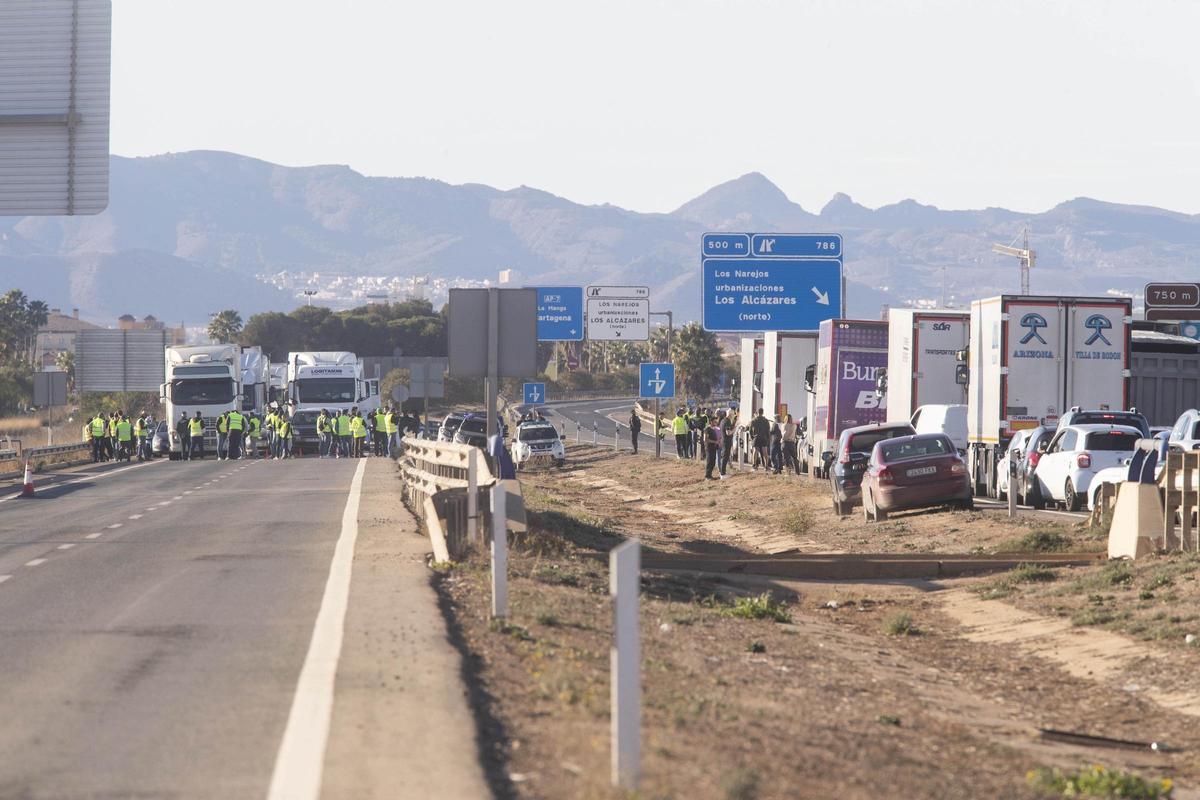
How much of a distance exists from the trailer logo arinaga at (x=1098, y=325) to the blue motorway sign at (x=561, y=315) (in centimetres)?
2958

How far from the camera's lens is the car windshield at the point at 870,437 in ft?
102

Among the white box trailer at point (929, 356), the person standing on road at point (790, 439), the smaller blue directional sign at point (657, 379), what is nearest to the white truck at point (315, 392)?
the smaller blue directional sign at point (657, 379)

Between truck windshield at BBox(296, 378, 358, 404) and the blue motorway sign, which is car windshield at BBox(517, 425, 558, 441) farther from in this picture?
truck windshield at BBox(296, 378, 358, 404)

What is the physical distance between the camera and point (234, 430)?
56.0 m

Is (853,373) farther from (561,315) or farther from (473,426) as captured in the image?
(561,315)

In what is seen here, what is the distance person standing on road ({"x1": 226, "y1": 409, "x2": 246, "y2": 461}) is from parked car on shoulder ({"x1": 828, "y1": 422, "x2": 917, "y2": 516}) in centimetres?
2862

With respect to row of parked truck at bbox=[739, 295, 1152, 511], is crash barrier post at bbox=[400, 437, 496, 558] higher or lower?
lower

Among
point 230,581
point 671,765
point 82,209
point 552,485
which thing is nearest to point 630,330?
point 552,485

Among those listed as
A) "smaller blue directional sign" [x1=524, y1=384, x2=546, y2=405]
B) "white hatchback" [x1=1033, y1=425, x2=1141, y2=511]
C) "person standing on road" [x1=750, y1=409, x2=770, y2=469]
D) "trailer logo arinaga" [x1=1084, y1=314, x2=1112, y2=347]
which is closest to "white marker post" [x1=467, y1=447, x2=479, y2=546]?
"white hatchback" [x1=1033, y1=425, x2=1141, y2=511]

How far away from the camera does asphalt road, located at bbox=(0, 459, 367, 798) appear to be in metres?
7.41

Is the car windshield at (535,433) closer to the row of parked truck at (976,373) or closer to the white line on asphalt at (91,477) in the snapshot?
the white line on asphalt at (91,477)

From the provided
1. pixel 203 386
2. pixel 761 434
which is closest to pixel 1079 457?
pixel 761 434

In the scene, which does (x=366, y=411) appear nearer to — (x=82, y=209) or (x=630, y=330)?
(x=630, y=330)

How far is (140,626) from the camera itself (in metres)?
12.2
